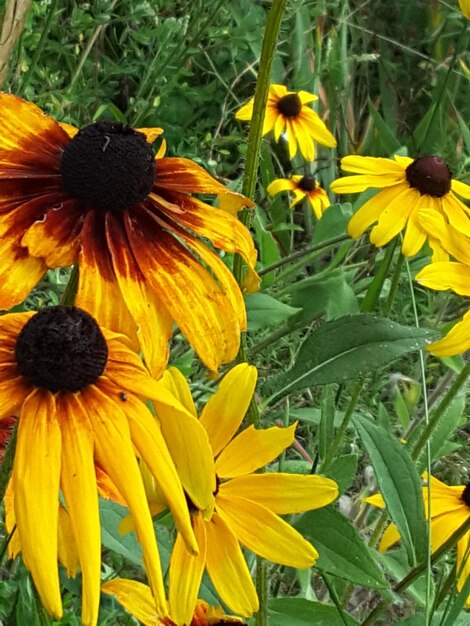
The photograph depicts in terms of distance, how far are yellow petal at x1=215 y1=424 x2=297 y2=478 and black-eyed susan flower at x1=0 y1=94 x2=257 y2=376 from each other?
3.0 inches

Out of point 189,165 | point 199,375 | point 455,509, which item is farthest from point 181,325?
point 199,375

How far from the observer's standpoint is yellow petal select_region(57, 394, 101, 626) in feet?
1.34

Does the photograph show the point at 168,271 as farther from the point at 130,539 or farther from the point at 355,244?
the point at 355,244

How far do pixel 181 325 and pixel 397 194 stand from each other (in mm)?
480

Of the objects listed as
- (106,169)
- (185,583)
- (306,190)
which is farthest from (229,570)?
(306,190)

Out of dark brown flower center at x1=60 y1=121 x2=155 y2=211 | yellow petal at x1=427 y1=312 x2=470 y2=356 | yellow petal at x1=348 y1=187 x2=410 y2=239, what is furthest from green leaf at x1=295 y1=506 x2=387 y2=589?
yellow petal at x1=348 y1=187 x2=410 y2=239

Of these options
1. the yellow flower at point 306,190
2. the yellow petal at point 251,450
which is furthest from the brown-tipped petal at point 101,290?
the yellow flower at point 306,190

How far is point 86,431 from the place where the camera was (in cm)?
44

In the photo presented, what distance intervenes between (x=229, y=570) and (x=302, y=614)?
0.55 feet

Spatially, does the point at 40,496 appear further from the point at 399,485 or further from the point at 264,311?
the point at 264,311

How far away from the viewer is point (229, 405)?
23.8 inches

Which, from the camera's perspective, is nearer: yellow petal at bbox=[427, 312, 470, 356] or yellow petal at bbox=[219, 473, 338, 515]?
yellow petal at bbox=[219, 473, 338, 515]

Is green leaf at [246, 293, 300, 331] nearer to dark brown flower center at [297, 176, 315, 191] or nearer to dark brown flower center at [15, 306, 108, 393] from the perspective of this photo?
dark brown flower center at [15, 306, 108, 393]

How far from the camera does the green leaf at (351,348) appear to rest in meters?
0.63
